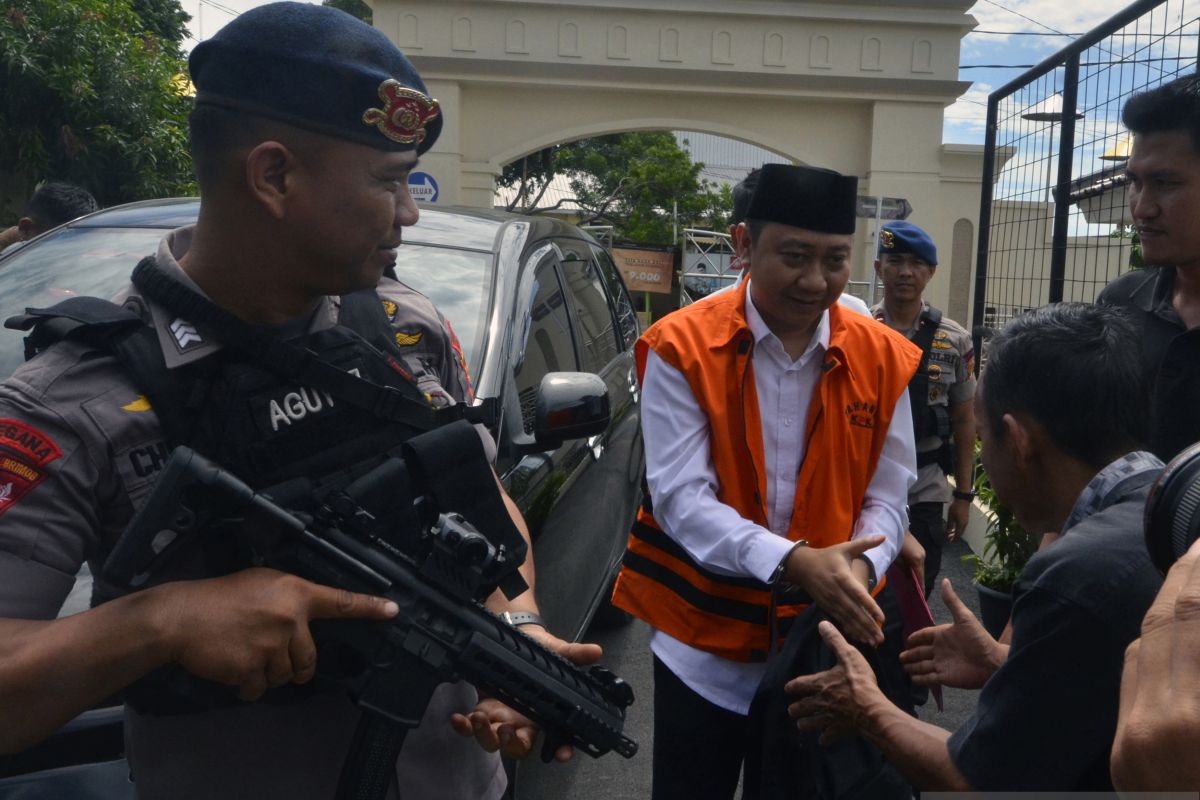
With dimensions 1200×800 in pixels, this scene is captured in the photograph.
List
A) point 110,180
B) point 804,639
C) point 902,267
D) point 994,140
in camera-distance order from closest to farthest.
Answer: point 804,639
point 902,267
point 994,140
point 110,180

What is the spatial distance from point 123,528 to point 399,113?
0.65 meters

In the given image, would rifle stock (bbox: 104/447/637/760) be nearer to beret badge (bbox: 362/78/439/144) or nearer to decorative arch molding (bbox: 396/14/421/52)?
beret badge (bbox: 362/78/439/144)

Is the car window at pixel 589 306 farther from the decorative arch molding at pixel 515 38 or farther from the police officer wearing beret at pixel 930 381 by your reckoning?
the decorative arch molding at pixel 515 38

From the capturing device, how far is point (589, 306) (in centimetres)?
477

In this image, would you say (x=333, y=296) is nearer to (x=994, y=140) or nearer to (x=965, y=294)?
(x=994, y=140)

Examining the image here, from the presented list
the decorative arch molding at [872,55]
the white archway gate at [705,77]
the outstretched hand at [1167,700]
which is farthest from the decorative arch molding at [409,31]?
the outstretched hand at [1167,700]

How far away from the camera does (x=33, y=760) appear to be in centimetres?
175

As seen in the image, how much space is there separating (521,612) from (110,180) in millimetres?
10660

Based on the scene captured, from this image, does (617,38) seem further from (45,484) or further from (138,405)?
(45,484)

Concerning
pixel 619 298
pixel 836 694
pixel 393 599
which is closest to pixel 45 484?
pixel 393 599

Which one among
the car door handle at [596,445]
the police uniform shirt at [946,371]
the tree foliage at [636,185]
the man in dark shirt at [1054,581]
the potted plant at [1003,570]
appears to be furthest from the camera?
the tree foliage at [636,185]

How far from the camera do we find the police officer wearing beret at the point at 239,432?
1.28 m

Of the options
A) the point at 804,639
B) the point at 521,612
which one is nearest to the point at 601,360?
the point at 804,639

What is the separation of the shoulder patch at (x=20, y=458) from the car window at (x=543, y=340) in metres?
1.87
